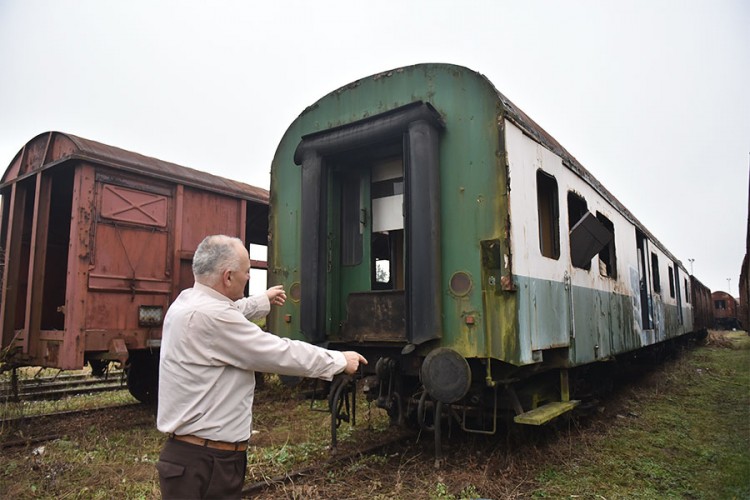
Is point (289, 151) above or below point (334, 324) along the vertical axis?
above

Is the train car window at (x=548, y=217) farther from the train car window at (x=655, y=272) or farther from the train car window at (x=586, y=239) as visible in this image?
the train car window at (x=655, y=272)

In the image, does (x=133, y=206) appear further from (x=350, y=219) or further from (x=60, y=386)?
(x=60, y=386)

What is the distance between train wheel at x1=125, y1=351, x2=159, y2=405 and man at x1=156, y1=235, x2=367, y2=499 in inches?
251

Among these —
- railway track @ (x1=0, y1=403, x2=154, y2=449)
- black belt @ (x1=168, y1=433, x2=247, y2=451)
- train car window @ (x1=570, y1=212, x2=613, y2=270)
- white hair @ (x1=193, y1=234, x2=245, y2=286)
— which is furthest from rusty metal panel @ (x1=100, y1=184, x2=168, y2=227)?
train car window @ (x1=570, y1=212, x2=613, y2=270)

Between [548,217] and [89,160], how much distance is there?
5679 millimetres

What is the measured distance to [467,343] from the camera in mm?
4305

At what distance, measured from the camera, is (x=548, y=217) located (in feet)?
18.6

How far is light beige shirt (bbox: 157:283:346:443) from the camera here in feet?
7.24

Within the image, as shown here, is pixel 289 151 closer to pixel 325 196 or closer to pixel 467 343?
pixel 325 196

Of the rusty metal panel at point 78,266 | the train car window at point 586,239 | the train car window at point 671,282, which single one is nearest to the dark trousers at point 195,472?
the train car window at point 586,239

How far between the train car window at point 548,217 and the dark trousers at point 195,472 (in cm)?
421

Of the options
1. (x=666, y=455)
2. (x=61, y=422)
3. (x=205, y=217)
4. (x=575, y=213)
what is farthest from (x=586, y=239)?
(x=61, y=422)

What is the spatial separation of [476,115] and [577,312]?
8.44 feet

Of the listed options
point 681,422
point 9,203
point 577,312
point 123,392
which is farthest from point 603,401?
point 9,203
